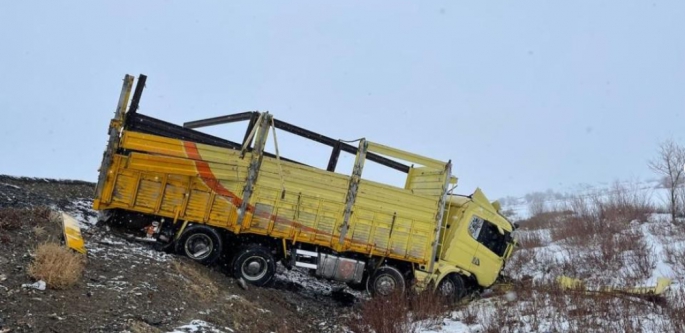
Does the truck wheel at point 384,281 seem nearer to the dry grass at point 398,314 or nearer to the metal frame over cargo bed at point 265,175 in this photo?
the metal frame over cargo bed at point 265,175

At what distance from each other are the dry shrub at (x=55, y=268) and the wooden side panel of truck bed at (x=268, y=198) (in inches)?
130

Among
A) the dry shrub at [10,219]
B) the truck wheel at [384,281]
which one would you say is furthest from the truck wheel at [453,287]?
the dry shrub at [10,219]

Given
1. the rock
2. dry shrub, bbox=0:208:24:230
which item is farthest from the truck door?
dry shrub, bbox=0:208:24:230

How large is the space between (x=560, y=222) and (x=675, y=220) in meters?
4.93

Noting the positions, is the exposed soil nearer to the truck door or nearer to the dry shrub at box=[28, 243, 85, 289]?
the dry shrub at box=[28, 243, 85, 289]

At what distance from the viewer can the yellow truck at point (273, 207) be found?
30.7 feet

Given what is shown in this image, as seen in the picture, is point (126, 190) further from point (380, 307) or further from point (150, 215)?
point (380, 307)

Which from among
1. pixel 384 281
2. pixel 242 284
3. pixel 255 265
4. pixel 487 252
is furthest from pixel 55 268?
pixel 487 252

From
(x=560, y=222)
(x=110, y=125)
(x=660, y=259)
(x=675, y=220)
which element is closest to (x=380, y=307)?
(x=110, y=125)

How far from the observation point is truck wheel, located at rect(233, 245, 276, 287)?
9.85 meters

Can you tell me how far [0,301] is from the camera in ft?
16.2

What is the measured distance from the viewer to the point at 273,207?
9.95 meters

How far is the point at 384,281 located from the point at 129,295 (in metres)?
6.04

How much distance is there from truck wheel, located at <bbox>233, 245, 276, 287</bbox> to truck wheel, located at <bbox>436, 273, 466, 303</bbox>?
4030 mm
